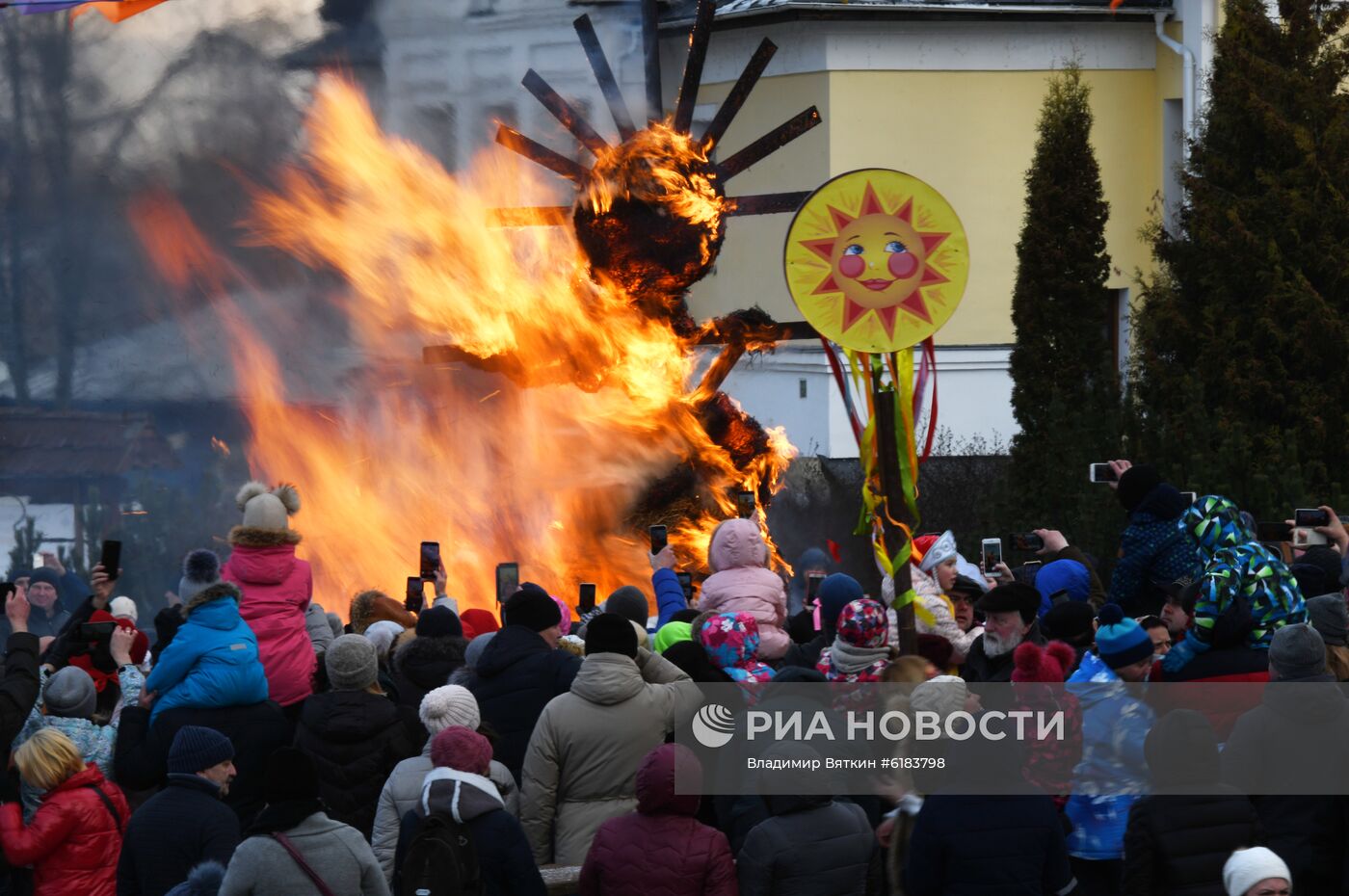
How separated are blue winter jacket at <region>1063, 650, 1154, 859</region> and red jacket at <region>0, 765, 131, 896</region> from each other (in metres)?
3.35

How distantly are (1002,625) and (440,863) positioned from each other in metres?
2.69

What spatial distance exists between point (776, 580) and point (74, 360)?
952 cm

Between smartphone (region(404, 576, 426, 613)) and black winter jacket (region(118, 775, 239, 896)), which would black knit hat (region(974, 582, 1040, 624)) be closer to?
black winter jacket (region(118, 775, 239, 896))

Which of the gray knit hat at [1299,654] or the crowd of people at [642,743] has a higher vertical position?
the gray knit hat at [1299,654]

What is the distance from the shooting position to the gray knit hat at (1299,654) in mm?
6500

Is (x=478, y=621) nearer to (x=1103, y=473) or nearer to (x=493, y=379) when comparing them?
(x=1103, y=473)

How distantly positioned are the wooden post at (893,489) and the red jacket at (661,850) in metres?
1.85


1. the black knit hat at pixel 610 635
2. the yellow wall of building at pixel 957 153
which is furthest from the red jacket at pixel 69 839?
the yellow wall of building at pixel 957 153

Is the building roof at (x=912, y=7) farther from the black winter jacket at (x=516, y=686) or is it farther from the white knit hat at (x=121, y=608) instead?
the black winter jacket at (x=516, y=686)

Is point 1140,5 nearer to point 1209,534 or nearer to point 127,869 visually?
point 1209,534

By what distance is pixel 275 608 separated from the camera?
8.20 m

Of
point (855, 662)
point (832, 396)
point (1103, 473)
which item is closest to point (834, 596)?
point (855, 662)

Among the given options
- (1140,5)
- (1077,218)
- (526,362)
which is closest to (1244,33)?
(1077,218)

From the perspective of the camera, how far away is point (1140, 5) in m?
21.9
